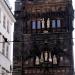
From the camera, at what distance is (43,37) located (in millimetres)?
48375

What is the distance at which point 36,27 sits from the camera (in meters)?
49.3

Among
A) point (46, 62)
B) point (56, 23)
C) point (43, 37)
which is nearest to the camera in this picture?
point (46, 62)

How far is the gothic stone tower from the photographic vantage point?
47.2m

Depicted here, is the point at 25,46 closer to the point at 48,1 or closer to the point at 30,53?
the point at 30,53

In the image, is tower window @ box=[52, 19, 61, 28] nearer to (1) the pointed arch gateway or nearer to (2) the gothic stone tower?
(2) the gothic stone tower

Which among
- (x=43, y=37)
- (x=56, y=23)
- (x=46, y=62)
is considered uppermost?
(x=56, y=23)

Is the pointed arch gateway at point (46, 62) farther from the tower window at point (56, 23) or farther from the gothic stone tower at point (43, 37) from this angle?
the tower window at point (56, 23)

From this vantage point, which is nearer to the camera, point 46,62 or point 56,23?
point 46,62

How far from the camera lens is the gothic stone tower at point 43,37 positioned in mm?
47188

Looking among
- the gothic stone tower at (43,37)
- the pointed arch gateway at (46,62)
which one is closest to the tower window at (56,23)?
the gothic stone tower at (43,37)

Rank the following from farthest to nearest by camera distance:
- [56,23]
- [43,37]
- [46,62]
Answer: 1. [56,23]
2. [43,37]
3. [46,62]

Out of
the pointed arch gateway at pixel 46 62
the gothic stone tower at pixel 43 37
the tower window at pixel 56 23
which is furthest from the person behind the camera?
the tower window at pixel 56 23

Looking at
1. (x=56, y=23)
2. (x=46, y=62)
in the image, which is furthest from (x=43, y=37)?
(x=46, y=62)

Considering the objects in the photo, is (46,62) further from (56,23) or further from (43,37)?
(56,23)
